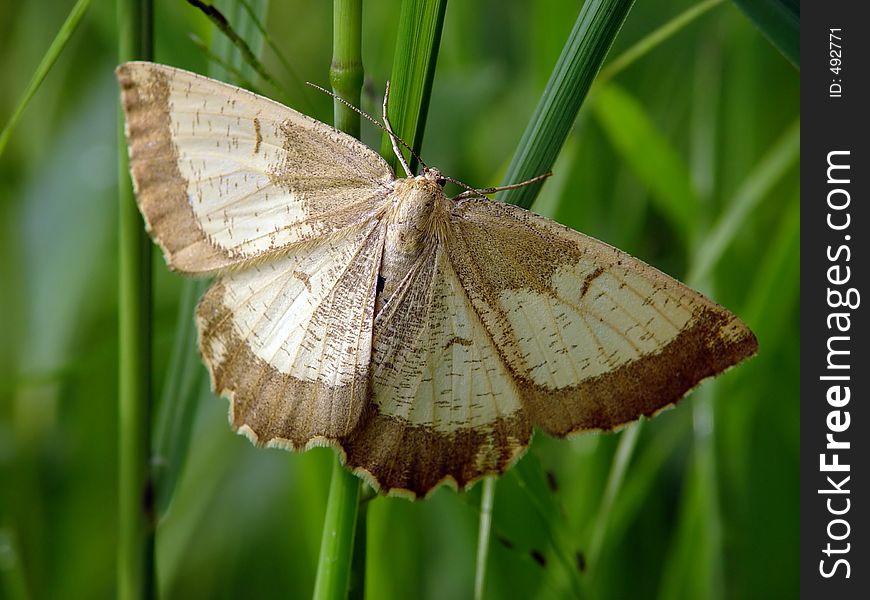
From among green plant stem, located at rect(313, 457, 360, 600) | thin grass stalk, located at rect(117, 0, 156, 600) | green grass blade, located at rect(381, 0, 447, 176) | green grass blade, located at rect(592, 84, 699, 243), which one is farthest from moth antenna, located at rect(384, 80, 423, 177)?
green grass blade, located at rect(592, 84, 699, 243)

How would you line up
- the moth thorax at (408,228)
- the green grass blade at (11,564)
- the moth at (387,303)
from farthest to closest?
the green grass blade at (11,564)
the moth thorax at (408,228)
the moth at (387,303)

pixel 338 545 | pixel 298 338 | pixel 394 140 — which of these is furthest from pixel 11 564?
pixel 394 140

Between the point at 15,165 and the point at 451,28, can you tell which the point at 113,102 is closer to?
the point at 15,165

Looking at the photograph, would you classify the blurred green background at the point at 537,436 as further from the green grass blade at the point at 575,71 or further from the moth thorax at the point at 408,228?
the green grass blade at the point at 575,71

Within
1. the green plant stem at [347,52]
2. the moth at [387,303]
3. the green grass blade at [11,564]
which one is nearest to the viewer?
the green plant stem at [347,52]

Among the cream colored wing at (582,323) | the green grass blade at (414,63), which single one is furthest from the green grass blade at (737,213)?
the green grass blade at (414,63)

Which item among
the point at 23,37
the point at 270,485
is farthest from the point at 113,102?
the point at 270,485

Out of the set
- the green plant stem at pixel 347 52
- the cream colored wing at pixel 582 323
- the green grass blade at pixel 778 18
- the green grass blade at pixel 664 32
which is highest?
the green grass blade at pixel 664 32

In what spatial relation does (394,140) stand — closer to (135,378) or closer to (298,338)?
(298,338)
